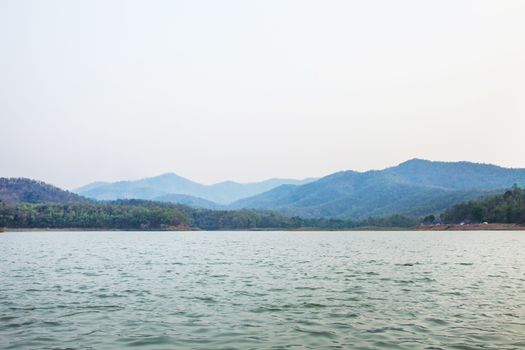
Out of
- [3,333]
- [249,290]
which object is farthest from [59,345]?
[249,290]

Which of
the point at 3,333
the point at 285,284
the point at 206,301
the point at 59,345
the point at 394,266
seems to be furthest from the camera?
the point at 394,266

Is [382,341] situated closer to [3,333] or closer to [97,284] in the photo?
[3,333]

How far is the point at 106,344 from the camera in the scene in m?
19.8

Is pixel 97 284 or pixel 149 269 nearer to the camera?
pixel 97 284

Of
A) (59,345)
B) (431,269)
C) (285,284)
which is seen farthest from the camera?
(431,269)

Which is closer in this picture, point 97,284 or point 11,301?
point 11,301

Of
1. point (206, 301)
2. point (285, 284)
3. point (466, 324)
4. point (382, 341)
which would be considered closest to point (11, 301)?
point (206, 301)

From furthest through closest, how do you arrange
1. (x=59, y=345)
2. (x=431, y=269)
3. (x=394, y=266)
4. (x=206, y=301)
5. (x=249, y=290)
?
(x=394, y=266) → (x=431, y=269) → (x=249, y=290) → (x=206, y=301) → (x=59, y=345)

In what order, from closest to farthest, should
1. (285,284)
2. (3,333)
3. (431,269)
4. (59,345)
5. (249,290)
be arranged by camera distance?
1. (59,345)
2. (3,333)
3. (249,290)
4. (285,284)
5. (431,269)

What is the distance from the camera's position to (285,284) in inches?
1513

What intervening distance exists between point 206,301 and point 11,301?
38.4 ft

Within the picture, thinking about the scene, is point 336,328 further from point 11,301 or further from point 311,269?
point 311,269

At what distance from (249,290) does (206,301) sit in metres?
5.51

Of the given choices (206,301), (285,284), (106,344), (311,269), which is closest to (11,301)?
(206,301)
